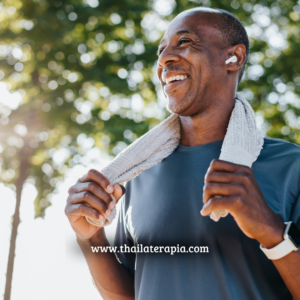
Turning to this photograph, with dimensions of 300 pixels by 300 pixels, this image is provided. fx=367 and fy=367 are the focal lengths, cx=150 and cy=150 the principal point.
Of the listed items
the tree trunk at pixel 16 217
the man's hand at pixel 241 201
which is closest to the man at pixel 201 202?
the man's hand at pixel 241 201

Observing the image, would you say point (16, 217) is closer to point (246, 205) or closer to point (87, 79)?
point (87, 79)

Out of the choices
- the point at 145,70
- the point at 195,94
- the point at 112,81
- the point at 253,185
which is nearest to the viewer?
the point at 253,185

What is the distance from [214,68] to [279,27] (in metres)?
7.91

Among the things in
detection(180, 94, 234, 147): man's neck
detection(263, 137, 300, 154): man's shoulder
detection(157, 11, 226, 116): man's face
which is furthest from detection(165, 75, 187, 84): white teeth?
detection(263, 137, 300, 154): man's shoulder

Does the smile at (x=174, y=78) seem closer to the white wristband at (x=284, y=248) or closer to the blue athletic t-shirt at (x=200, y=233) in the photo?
the blue athletic t-shirt at (x=200, y=233)

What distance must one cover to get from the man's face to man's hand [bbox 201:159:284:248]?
2.36 ft

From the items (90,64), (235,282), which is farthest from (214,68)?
(90,64)

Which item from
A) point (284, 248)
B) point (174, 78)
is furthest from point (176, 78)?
point (284, 248)

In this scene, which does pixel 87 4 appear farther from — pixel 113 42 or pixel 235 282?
pixel 235 282

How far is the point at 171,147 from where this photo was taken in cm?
216

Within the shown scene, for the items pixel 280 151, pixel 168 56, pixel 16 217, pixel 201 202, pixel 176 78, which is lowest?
pixel 201 202

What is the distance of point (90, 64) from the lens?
7.49 meters

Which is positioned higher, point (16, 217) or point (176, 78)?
point (16, 217)

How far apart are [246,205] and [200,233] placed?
471 millimetres
